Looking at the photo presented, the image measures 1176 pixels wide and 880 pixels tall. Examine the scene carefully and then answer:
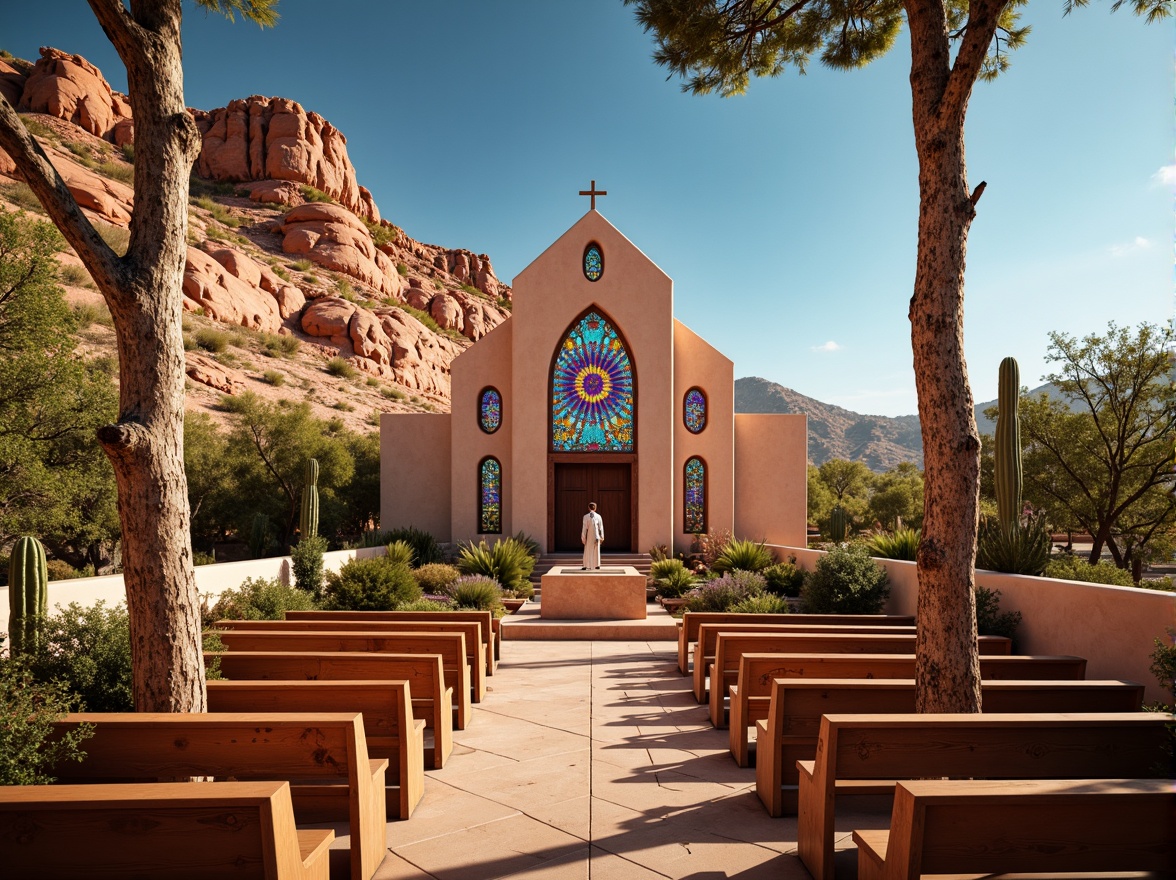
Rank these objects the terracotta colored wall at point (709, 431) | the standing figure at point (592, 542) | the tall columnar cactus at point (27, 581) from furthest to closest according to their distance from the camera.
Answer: the terracotta colored wall at point (709, 431)
the standing figure at point (592, 542)
the tall columnar cactus at point (27, 581)

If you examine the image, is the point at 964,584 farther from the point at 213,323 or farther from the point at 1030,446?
the point at 213,323

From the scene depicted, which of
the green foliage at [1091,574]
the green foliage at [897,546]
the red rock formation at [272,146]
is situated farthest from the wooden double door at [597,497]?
the red rock formation at [272,146]

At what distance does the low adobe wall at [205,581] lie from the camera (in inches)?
275

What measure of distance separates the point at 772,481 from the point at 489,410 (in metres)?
7.90

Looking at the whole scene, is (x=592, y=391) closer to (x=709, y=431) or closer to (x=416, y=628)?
(x=709, y=431)

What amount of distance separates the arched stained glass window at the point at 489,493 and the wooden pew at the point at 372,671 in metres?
13.1

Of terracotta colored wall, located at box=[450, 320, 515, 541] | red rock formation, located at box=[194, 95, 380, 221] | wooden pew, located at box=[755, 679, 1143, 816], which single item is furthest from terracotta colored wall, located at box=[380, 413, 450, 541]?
red rock formation, located at box=[194, 95, 380, 221]

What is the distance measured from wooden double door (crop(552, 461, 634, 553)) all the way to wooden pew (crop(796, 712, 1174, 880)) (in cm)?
1494

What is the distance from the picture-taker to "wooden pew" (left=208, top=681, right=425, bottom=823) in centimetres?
404

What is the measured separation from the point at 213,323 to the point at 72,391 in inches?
1041

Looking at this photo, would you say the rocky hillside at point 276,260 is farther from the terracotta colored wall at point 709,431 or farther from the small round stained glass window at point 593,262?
the terracotta colored wall at point 709,431

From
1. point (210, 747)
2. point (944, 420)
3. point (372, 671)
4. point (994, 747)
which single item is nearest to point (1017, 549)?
point (944, 420)

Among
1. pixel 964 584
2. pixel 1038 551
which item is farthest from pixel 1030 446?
pixel 964 584

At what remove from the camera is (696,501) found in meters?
18.0
